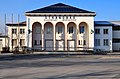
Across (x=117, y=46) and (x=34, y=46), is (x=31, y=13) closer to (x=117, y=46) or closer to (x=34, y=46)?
(x=34, y=46)

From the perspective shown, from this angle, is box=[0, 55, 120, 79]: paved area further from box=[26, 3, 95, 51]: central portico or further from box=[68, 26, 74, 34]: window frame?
box=[68, 26, 74, 34]: window frame

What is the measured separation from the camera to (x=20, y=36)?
73.2 meters

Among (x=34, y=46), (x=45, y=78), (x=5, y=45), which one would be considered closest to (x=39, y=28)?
(x=34, y=46)

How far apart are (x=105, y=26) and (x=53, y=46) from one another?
12.6m

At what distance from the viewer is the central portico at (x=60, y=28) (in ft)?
227

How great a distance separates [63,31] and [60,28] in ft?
3.21

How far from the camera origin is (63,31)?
71375 mm

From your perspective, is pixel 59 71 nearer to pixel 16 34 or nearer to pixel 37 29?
pixel 37 29

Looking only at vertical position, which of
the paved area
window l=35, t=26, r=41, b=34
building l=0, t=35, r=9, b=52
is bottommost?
the paved area

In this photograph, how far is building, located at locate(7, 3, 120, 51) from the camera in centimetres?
6919

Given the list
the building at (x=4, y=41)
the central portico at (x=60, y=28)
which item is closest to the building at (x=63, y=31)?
the central portico at (x=60, y=28)

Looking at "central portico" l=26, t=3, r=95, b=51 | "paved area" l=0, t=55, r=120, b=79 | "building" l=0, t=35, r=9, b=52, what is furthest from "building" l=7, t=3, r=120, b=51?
"paved area" l=0, t=55, r=120, b=79

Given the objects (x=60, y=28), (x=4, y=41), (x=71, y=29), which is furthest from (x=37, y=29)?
(x=4, y=41)

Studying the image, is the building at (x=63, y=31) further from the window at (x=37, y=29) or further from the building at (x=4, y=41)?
the building at (x=4, y=41)
